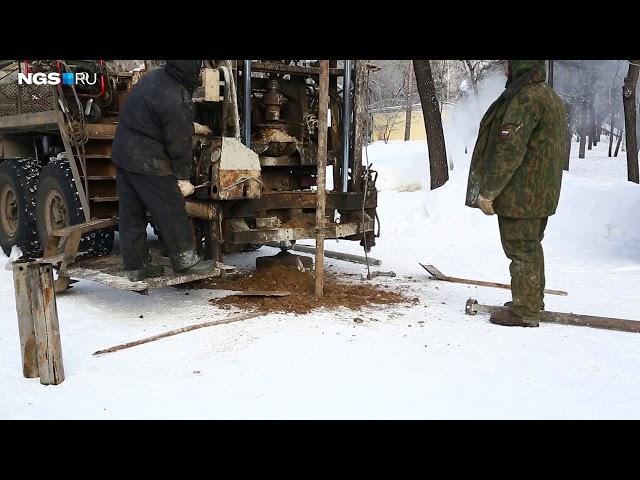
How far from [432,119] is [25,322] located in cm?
1062

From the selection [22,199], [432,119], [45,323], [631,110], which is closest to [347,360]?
[45,323]

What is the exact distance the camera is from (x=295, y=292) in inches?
226

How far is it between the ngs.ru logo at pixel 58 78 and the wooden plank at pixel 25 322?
3420 mm

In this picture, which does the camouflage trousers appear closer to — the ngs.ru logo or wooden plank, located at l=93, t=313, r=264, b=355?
wooden plank, located at l=93, t=313, r=264, b=355

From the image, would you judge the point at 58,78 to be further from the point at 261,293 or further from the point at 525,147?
the point at 525,147

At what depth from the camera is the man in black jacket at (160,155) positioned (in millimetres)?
4816

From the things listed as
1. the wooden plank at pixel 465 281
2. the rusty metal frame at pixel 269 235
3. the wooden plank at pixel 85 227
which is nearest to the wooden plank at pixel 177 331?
the rusty metal frame at pixel 269 235

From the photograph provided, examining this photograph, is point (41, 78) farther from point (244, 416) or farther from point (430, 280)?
point (244, 416)

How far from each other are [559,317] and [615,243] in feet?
13.7

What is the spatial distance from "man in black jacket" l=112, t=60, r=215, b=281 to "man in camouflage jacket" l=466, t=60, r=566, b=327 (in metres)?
2.38

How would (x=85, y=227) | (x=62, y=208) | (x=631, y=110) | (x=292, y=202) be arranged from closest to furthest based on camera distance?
(x=85, y=227) < (x=292, y=202) < (x=62, y=208) < (x=631, y=110)

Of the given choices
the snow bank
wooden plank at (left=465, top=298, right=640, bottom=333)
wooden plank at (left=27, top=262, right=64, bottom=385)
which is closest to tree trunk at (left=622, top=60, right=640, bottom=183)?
the snow bank

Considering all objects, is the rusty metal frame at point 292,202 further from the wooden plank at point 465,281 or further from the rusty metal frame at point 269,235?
the wooden plank at point 465,281

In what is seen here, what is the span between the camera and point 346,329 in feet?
15.6
